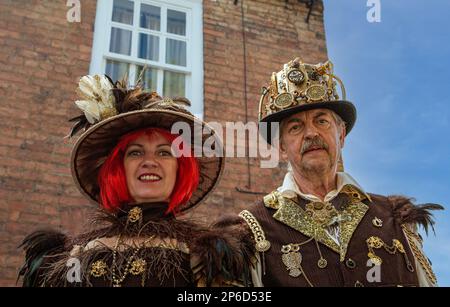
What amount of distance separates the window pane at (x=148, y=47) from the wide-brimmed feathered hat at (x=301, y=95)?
285 centimetres

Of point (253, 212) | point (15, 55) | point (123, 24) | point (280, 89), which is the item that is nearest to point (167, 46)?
point (123, 24)

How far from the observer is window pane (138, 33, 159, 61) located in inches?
208

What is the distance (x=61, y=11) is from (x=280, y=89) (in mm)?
3500

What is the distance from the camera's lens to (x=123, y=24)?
5.34 m

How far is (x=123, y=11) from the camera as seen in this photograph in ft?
17.9

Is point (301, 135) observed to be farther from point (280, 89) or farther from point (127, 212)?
point (127, 212)

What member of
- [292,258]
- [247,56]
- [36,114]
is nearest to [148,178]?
[292,258]

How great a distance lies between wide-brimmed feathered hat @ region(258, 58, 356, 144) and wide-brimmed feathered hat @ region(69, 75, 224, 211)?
400mm

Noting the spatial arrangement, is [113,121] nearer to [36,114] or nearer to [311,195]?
[311,195]

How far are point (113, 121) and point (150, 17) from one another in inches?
145

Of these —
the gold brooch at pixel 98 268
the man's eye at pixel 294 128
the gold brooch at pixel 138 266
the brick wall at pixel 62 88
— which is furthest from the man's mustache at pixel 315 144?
the brick wall at pixel 62 88

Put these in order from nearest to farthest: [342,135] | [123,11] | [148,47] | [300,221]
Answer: [300,221] → [342,135] → [148,47] → [123,11]

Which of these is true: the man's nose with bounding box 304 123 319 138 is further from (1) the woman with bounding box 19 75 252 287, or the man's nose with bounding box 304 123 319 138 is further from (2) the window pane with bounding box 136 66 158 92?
(2) the window pane with bounding box 136 66 158 92

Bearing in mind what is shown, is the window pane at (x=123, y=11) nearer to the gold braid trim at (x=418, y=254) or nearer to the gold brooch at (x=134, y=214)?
the gold brooch at (x=134, y=214)
